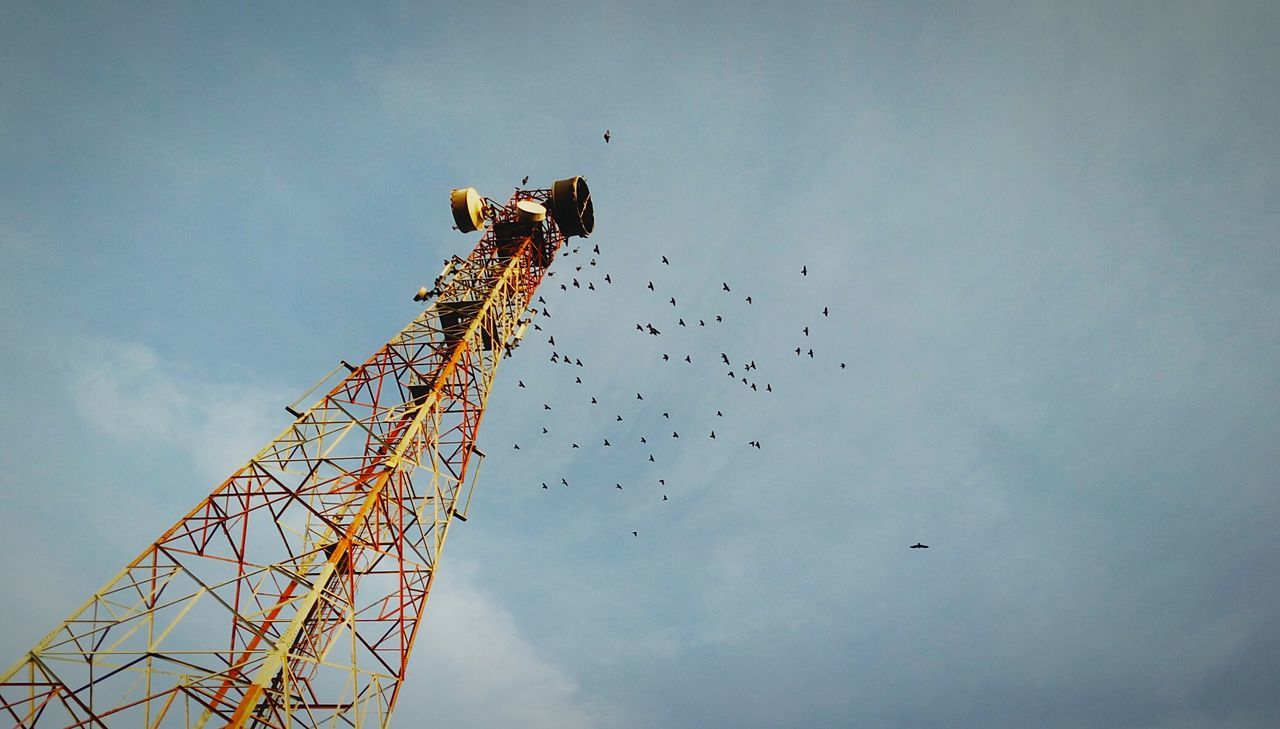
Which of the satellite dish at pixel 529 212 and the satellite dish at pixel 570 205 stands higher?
the satellite dish at pixel 570 205

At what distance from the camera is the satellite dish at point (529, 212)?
32.6 metres

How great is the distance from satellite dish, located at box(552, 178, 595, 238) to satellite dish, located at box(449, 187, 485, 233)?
465 centimetres

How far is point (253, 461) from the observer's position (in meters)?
18.2

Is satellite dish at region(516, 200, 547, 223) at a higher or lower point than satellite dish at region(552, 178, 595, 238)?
lower

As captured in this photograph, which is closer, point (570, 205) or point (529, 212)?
point (529, 212)

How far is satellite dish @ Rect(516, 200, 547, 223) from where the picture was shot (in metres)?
32.6

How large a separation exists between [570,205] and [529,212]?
2.91 metres

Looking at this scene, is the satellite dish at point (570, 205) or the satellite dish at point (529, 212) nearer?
the satellite dish at point (529, 212)

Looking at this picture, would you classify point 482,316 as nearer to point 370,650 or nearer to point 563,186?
point 563,186

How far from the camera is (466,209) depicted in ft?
104

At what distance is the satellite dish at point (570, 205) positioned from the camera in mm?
34406

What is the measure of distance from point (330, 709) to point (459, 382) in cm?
1201

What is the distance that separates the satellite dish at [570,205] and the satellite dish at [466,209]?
465 centimetres

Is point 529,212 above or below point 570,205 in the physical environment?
below
